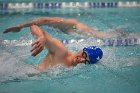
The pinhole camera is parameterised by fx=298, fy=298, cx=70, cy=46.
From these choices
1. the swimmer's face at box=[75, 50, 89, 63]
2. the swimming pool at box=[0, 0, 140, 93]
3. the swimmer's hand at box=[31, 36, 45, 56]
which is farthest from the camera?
the swimming pool at box=[0, 0, 140, 93]

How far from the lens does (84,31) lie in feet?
13.9

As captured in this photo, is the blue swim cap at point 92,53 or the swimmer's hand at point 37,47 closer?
the swimmer's hand at point 37,47

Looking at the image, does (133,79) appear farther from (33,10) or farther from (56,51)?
(33,10)

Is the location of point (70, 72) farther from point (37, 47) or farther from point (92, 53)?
point (37, 47)

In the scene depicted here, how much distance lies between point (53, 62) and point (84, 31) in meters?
1.07

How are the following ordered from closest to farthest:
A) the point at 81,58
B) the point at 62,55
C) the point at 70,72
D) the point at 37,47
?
the point at 37,47 → the point at 81,58 → the point at 62,55 → the point at 70,72

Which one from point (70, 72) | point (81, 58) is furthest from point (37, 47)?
point (70, 72)

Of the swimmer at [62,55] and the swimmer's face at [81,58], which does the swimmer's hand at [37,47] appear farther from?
the swimmer's face at [81,58]

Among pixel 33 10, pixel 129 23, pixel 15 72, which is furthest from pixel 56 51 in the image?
pixel 33 10

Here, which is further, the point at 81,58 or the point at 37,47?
the point at 81,58

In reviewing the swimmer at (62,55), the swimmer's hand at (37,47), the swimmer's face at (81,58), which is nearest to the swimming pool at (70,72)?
the swimmer at (62,55)

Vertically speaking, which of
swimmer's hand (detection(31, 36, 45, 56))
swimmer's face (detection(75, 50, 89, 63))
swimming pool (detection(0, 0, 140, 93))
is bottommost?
swimming pool (detection(0, 0, 140, 93))

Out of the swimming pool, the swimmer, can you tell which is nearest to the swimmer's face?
the swimmer

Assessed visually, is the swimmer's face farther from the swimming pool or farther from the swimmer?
the swimming pool
